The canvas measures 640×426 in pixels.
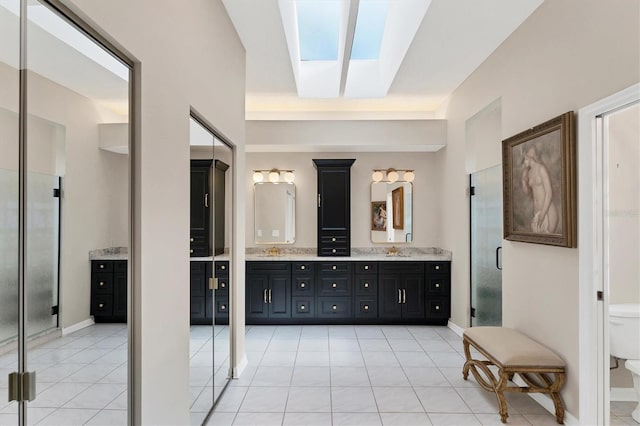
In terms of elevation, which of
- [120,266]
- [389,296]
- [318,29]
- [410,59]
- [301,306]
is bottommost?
[301,306]

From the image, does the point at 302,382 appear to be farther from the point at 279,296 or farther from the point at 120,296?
the point at 120,296

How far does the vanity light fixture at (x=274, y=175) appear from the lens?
571cm

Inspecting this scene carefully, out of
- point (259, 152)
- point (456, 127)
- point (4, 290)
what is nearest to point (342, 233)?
point (259, 152)

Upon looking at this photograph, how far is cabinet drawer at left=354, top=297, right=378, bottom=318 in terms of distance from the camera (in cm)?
516


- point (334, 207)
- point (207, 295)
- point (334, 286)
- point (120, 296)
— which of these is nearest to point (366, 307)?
point (334, 286)

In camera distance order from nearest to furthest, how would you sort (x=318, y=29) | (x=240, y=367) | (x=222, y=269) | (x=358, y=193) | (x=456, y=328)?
(x=222, y=269)
(x=240, y=367)
(x=318, y=29)
(x=456, y=328)
(x=358, y=193)

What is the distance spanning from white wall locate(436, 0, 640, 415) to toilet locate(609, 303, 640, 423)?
1.33ft

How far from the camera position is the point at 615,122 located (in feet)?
8.75

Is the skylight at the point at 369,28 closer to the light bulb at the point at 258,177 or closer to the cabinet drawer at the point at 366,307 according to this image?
the light bulb at the point at 258,177

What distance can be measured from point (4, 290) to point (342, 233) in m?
4.73

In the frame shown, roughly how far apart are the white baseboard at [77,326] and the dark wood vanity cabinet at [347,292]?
12.4 feet

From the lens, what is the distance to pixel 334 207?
558 centimetres

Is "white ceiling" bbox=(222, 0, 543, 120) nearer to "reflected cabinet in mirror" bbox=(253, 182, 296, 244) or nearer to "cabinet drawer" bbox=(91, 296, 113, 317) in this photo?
"reflected cabinet in mirror" bbox=(253, 182, 296, 244)

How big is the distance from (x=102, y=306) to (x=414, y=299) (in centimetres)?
437
